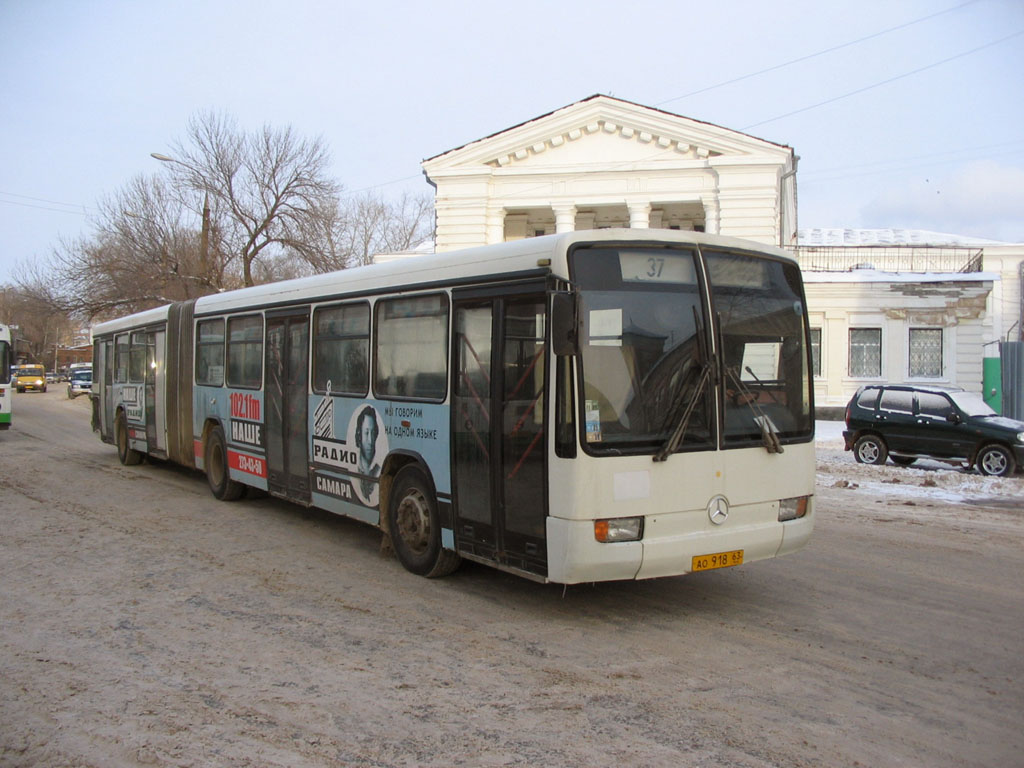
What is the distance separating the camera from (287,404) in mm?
10305

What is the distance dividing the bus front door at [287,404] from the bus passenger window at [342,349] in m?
0.33

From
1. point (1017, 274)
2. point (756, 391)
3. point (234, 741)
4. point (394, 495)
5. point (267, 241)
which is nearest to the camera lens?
point (234, 741)

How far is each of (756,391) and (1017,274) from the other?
37.3m

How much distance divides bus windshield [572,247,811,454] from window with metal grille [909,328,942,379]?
28.8m

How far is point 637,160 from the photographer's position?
38844 millimetres

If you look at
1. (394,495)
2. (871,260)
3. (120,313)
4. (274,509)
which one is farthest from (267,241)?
(394,495)

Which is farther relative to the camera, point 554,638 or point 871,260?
point 871,260

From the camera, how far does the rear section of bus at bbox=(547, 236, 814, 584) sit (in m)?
6.02

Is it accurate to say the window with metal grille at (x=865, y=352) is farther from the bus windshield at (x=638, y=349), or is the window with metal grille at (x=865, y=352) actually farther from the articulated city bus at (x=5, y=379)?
the bus windshield at (x=638, y=349)

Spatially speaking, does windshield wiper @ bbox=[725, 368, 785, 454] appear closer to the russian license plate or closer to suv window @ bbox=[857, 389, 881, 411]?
the russian license plate

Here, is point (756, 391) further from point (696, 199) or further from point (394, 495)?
point (696, 199)

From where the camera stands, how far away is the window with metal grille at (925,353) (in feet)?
107

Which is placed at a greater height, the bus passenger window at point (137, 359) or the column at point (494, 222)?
the column at point (494, 222)

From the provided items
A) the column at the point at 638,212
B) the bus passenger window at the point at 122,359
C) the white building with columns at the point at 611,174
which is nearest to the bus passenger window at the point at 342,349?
the bus passenger window at the point at 122,359
